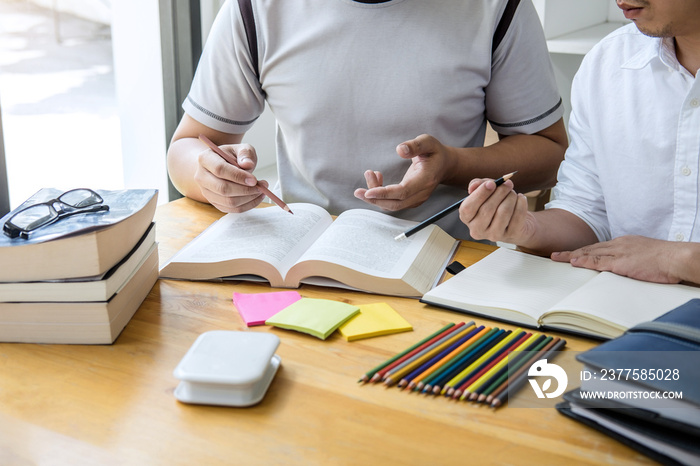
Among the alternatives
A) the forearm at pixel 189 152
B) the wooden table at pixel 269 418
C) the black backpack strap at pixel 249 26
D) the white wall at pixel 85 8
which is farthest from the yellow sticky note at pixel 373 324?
the white wall at pixel 85 8

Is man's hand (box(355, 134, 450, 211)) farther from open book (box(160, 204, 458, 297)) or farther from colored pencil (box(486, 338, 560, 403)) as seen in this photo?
colored pencil (box(486, 338, 560, 403))

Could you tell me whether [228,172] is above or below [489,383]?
above

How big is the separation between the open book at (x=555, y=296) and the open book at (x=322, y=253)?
7 cm

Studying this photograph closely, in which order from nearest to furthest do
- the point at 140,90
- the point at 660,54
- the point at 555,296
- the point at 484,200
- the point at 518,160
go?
1. the point at 555,296
2. the point at 484,200
3. the point at 660,54
4. the point at 518,160
5. the point at 140,90

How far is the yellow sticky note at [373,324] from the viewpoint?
0.94 m

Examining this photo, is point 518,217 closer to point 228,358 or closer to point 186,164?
point 228,358

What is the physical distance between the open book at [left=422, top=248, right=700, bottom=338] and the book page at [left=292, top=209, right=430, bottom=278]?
93 mm

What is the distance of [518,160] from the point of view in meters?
1.48

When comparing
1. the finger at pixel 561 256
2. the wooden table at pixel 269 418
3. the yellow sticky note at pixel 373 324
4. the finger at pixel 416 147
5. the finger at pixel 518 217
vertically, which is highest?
the finger at pixel 416 147

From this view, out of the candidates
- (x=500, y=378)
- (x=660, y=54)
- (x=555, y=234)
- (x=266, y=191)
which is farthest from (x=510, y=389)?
(x=660, y=54)

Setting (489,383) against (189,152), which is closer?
(489,383)

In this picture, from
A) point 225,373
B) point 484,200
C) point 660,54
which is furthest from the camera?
point 660,54

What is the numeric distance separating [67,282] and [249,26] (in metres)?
0.76

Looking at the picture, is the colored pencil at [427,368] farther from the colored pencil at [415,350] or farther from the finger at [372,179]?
the finger at [372,179]
